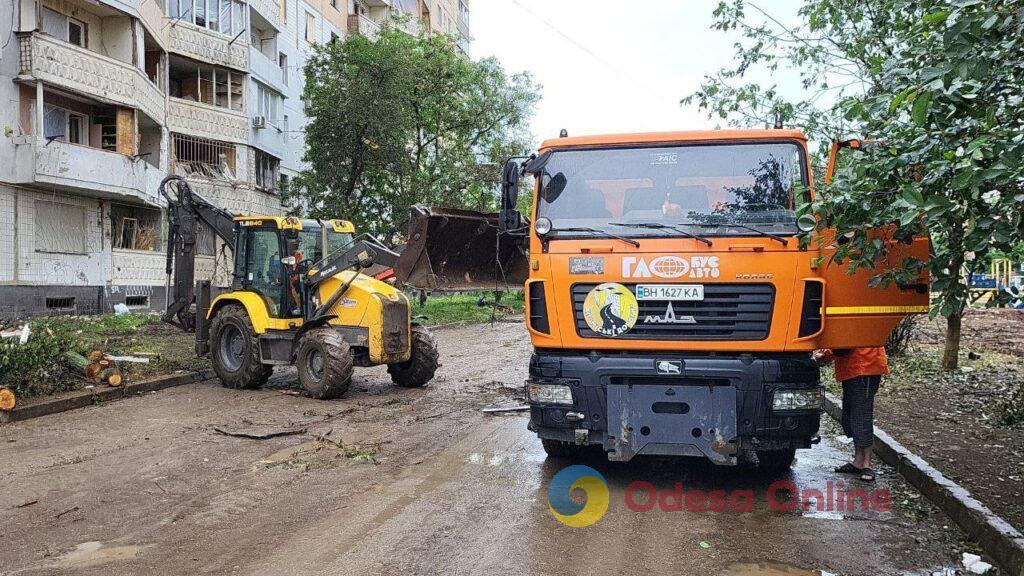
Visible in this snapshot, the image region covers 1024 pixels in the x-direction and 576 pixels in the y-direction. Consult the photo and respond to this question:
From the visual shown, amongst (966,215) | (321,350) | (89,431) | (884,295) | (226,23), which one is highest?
(226,23)

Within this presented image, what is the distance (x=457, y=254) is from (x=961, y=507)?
556 centimetres

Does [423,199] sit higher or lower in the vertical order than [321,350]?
higher

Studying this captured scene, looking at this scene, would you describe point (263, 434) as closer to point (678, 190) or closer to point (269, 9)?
point (678, 190)

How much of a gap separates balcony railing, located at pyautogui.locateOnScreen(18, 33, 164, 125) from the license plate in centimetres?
1916

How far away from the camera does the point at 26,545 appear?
16.9 ft

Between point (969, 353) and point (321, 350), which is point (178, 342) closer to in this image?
point (321, 350)

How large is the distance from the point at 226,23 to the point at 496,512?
89.7 feet

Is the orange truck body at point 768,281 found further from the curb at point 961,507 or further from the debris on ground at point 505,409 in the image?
the debris on ground at point 505,409

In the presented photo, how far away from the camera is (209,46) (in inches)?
1097

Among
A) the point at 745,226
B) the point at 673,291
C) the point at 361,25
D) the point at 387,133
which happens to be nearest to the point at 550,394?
the point at 673,291

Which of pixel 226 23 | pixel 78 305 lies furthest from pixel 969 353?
pixel 226 23

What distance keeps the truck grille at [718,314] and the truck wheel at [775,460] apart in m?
1.44

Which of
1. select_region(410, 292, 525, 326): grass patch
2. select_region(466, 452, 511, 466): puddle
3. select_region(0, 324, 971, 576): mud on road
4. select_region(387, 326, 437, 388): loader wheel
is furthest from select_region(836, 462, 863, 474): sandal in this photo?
select_region(410, 292, 525, 326): grass patch

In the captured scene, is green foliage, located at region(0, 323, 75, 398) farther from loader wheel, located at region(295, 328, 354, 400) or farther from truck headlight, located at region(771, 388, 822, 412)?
truck headlight, located at region(771, 388, 822, 412)
